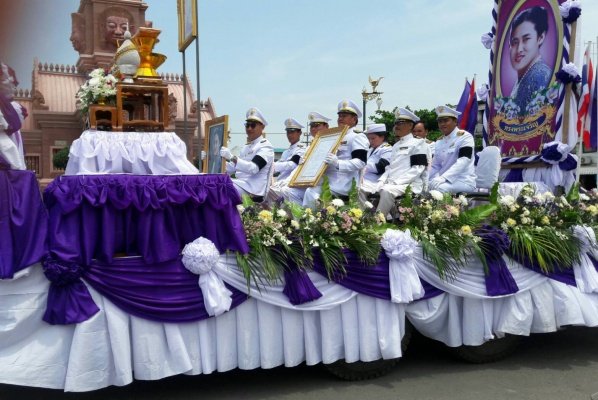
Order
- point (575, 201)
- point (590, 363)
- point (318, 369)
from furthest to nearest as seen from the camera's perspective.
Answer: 1. point (575, 201)
2. point (590, 363)
3. point (318, 369)

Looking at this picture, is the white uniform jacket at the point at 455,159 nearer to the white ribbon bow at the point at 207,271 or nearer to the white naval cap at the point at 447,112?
the white naval cap at the point at 447,112

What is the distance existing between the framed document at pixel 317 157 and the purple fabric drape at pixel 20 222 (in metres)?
3.31

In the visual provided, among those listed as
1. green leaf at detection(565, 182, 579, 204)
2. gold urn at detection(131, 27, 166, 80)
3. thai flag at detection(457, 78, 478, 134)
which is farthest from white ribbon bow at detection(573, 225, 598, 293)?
thai flag at detection(457, 78, 478, 134)

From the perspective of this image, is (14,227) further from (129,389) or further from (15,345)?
(129,389)

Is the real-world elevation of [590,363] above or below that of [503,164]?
below

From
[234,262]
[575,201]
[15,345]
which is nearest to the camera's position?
[15,345]

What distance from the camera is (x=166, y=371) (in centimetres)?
367

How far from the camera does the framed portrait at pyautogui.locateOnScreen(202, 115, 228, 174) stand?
564cm

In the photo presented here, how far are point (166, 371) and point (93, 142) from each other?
167cm

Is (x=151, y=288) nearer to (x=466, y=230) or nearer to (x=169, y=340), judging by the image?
(x=169, y=340)

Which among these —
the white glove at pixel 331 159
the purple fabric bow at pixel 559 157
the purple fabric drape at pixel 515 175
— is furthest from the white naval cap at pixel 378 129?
the purple fabric bow at pixel 559 157

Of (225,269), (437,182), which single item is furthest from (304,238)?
(437,182)

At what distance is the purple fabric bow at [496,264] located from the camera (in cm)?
454

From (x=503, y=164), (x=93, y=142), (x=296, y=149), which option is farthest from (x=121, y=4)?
(x=93, y=142)
